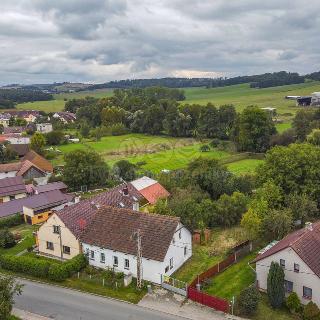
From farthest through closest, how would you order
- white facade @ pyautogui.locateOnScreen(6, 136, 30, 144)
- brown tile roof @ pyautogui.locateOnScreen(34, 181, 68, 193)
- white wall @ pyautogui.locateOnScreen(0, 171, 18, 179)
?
white facade @ pyautogui.locateOnScreen(6, 136, 30, 144) → white wall @ pyautogui.locateOnScreen(0, 171, 18, 179) → brown tile roof @ pyautogui.locateOnScreen(34, 181, 68, 193)

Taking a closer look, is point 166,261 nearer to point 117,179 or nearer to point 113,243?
point 113,243

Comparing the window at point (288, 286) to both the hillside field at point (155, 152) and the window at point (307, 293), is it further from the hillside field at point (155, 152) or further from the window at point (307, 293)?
the hillside field at point (155, 152)

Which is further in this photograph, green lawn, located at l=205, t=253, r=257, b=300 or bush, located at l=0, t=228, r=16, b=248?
bush, located at l=0, t=228, r=16, b=248

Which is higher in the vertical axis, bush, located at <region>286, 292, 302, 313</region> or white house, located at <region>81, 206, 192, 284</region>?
white house, located at <region>81, 206, 192, 284</region>

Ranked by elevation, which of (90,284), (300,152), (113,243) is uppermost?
(300,152)

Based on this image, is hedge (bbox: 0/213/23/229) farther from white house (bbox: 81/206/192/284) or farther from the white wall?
the white wall

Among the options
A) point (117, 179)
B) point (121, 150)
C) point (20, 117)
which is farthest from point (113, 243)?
point (20, 117)

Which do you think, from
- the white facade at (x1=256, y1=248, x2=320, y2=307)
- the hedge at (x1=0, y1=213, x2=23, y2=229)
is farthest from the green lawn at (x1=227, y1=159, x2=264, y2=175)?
the white facade at (x1=256, y1=248, x2=320, y2=307)

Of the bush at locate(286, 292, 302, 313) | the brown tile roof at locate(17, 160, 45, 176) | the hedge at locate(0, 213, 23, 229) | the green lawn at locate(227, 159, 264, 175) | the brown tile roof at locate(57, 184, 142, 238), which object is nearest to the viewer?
the bush at locate(286, 292, 302, 313)
